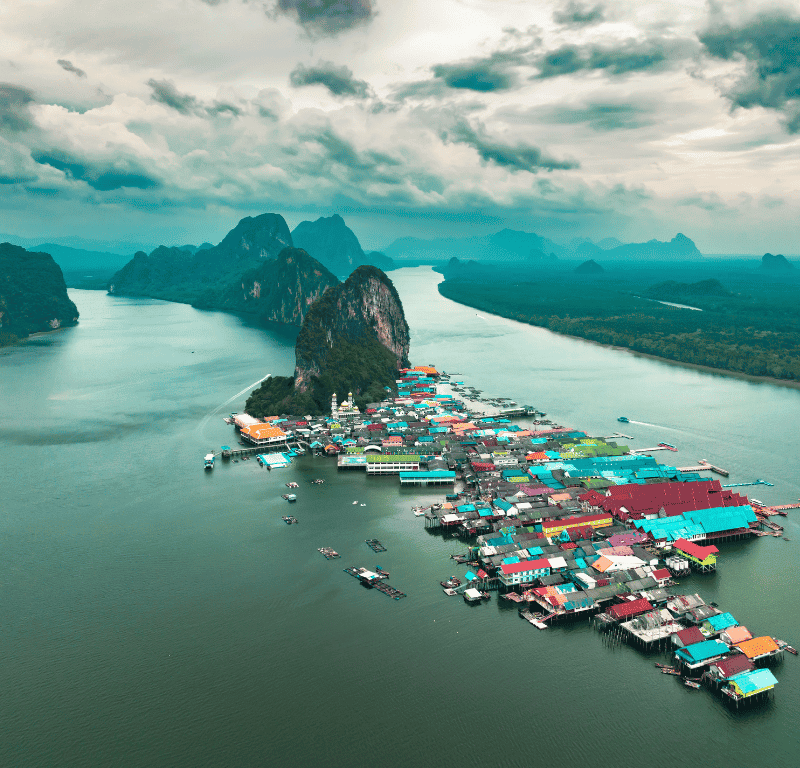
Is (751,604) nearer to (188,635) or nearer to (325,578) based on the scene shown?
(325,578)

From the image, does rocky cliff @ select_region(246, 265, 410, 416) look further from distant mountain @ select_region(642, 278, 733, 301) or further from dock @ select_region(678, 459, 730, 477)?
distant mountain @ select_region(642, 278, 733, 301)

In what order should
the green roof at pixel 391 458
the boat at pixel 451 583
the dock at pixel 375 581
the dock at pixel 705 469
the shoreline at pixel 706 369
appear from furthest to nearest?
the shoreline at pixel 706 369 → the green roof at pixel 391 458 → the dock at pixel 705 469 → the boat at pixel 451 583 → the dock at pixel 375 581

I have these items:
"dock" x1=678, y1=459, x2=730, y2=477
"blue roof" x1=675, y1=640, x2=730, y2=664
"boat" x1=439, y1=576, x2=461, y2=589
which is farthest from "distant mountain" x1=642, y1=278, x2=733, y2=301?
"blue roof" x1=675, y1=640, x2=730, y2=664

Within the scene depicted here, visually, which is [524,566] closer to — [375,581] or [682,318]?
[375,581]

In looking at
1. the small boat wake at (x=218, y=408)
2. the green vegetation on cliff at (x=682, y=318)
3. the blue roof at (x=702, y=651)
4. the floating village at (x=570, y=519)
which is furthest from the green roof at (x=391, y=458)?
the green vegetation on cliff at (x=682, y=318)

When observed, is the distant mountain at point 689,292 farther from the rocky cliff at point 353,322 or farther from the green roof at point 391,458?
the green roof at point 391,458

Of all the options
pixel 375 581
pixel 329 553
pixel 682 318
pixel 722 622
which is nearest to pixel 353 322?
pixel 329 553
